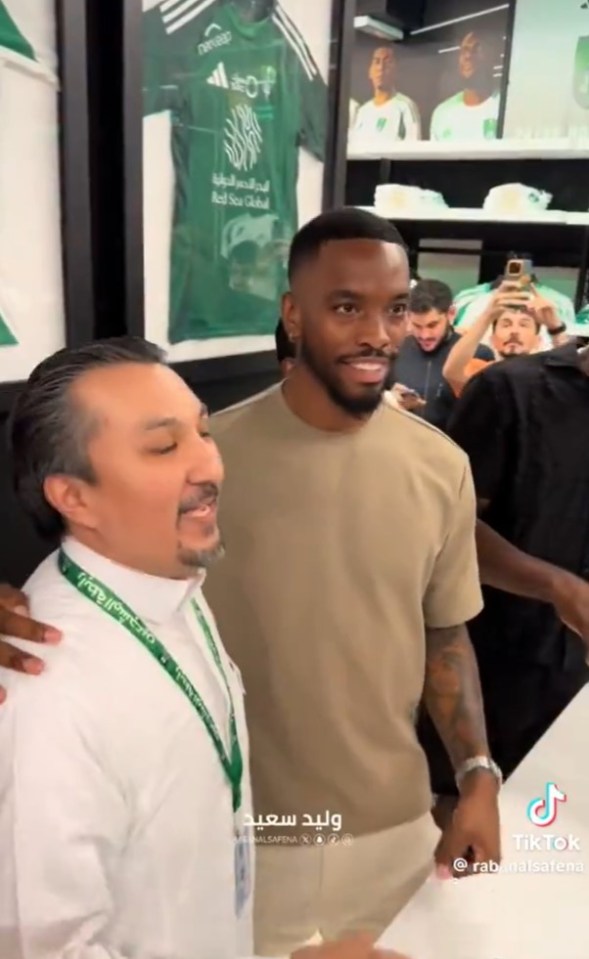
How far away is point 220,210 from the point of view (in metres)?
1.44

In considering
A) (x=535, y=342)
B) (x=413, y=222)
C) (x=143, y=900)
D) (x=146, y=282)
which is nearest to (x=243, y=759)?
(x=143, y=900)

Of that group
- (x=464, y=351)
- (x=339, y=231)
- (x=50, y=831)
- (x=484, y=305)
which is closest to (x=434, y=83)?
(x=484, y=305)

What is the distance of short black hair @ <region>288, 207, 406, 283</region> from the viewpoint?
109 cm

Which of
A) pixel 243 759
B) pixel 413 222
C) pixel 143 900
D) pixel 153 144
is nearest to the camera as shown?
pixel 143 900

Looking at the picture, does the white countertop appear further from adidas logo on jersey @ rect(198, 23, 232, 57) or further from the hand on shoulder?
adidas logo on jersey @ rect(198, 23, 232, 57)

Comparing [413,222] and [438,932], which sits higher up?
[413,222]

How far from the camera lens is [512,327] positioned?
3.48m

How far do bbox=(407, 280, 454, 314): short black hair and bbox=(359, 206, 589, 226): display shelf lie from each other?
1.13 feet

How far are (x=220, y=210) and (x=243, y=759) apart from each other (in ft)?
3.00

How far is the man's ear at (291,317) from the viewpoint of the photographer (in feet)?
3.66

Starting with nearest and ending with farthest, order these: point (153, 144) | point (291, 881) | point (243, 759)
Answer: point (243, 759), point (291, 881), point (153, 144)

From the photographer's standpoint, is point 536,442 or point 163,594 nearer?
point 163,594

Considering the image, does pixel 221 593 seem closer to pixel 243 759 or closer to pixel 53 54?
pixel 243 759

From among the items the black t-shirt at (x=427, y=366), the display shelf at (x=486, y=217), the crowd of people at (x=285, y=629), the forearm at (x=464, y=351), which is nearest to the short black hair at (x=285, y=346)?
the crowd of people at (x=285, y=629)
